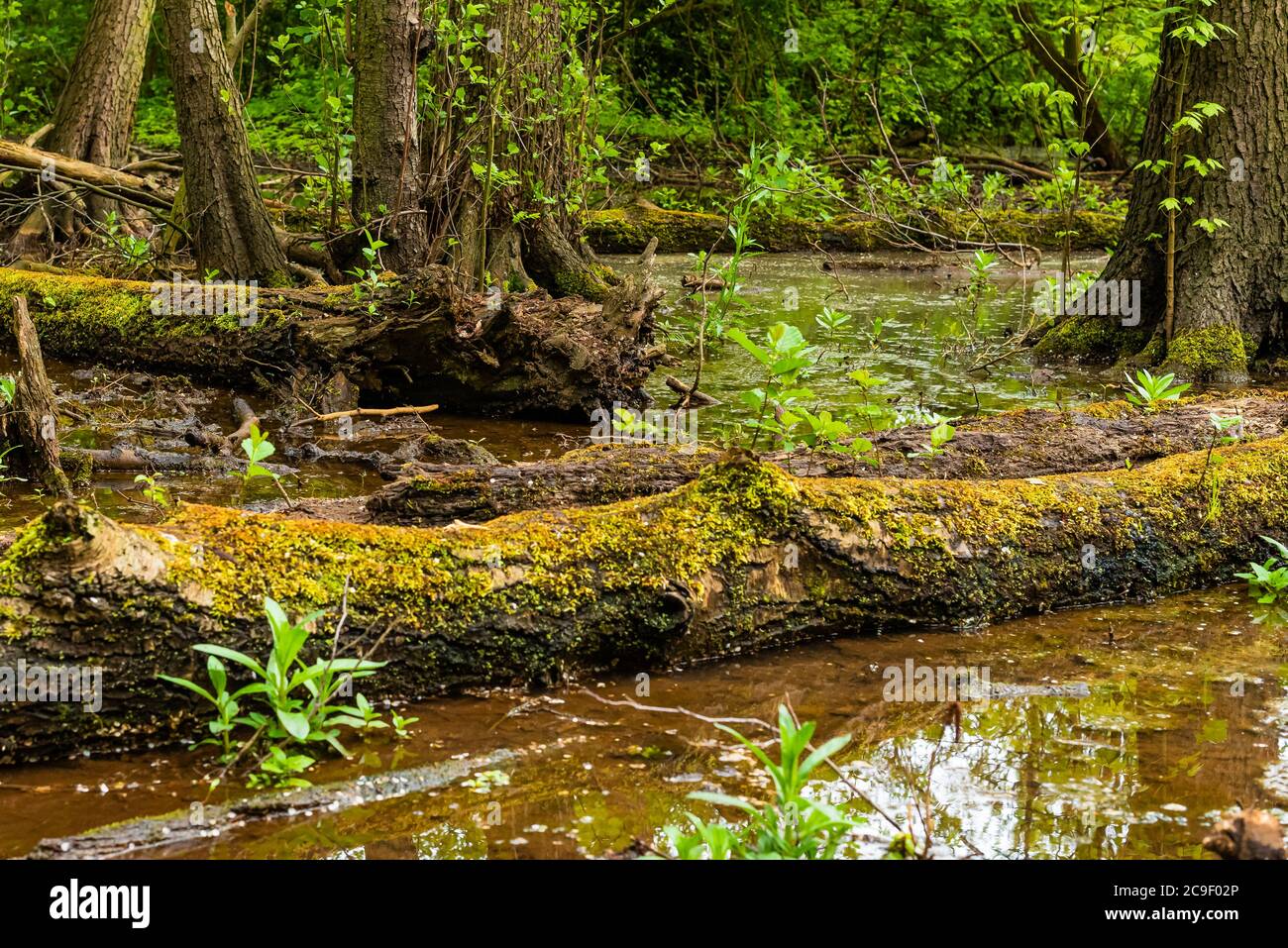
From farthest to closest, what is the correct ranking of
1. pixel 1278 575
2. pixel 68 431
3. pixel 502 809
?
pixel 68 431, pixel 1278 575, pixel 502 809

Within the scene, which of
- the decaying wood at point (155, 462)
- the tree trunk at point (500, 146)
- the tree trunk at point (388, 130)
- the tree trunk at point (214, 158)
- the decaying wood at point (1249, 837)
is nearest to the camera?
the decaying wood at point (1249, 837)

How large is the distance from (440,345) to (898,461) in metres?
3.39

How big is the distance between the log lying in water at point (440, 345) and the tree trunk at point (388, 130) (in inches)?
34.1

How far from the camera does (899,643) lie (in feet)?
13.9

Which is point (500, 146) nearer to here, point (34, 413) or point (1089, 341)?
point (34, 413)

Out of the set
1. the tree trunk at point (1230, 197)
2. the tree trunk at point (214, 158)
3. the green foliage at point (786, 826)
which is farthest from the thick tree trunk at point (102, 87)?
the green foliage at point (786, 826)

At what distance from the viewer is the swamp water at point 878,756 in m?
2.89

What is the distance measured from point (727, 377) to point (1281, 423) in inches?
157

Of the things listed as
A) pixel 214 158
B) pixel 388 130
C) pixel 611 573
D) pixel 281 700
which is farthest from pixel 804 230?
pixel 281 700

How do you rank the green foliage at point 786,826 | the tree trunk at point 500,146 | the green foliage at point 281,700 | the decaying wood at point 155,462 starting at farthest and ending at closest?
the tree trunk at point 500,146
the decaying wood at point 155,462
the green foliage at point 281,700
the green foliage at point 786,826

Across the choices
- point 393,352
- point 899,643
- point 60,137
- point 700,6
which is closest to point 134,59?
point 60,137

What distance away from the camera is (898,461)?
5152 mm

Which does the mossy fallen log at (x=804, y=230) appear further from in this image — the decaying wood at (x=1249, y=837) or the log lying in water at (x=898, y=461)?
the decaying wood at (x=1249, y=837)
